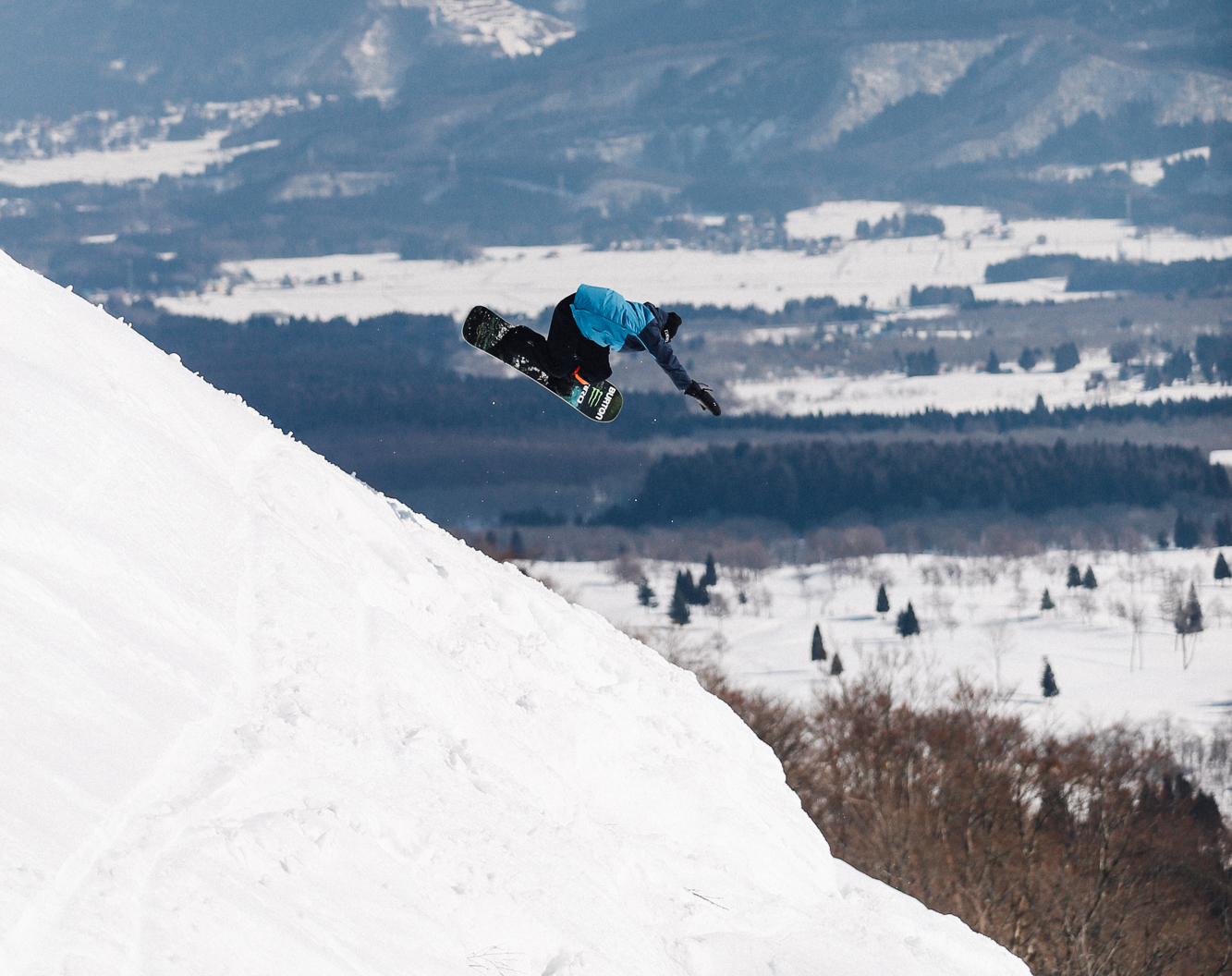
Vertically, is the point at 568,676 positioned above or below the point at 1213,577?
above

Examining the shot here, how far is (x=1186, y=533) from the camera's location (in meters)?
194

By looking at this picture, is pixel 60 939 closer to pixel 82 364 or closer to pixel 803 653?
pixel 82 364

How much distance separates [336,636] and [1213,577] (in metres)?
189

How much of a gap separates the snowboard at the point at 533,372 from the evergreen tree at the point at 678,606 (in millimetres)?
124186

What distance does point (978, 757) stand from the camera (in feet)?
171

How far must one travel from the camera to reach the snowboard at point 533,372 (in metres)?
18.4

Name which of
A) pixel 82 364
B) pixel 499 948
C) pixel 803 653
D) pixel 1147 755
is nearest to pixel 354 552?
pixel 82 364

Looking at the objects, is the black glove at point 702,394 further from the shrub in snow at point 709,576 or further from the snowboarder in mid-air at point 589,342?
the shrub in snow at point 709,576

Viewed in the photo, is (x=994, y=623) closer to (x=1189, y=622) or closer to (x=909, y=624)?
(x=909, y=624)

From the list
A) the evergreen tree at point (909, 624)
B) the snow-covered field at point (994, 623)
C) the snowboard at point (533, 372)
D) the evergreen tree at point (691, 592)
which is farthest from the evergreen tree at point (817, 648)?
the snowboard at point (533, 372)

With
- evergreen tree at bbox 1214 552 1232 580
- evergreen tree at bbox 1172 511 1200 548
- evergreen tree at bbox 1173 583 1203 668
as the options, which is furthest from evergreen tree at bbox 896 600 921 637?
evergreen tree at bbox 1172 511 1200 548

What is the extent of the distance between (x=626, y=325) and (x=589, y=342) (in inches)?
44.5

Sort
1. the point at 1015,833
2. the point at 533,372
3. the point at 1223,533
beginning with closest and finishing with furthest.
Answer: the point at 533,372
the point at 1015,833
the point at 1223,533

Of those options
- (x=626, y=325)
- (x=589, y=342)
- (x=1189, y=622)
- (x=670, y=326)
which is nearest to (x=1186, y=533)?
(x=1189, y=622)
